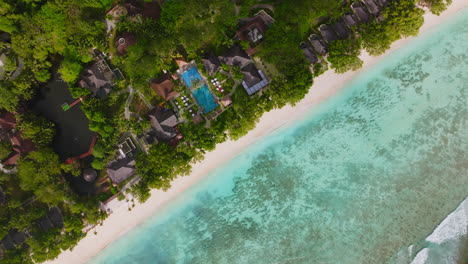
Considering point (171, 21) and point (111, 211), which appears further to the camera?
point (111, 211)

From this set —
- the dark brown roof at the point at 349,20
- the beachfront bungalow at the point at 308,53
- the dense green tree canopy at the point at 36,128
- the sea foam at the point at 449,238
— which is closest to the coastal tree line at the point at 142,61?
the dense green tree canopy at the point at 36,128

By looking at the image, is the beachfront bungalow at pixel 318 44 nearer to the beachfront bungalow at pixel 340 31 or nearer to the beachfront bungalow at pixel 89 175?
the beachfront bungalow at pixel 340 31

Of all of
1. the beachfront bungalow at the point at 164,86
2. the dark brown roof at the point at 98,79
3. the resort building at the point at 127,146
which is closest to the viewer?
the beachfront bungalow at the point at 164,86

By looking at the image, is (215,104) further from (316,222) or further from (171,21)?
(316,222)

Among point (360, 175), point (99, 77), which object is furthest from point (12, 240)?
point (360, 175)

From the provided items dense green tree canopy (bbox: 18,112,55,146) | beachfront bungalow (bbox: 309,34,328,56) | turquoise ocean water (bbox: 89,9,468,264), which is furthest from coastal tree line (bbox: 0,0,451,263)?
turquoise ocean water (bbox: 89,9,468,264)

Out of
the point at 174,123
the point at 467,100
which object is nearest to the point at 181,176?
the point at 174,123

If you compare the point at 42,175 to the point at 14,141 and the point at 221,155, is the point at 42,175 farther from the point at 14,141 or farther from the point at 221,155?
the point at 221,155
